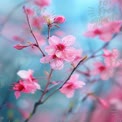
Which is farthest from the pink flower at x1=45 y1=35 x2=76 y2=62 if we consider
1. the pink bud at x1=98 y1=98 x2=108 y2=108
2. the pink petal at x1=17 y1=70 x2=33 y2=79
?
the pink bud at x1=98 y1=98 x2=108 y2=108

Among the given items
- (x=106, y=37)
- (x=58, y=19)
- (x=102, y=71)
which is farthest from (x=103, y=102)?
(x=58, y=19)

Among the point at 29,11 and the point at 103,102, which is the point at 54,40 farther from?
the point at 103,102

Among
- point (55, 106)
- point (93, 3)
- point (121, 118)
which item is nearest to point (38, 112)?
point (55, 106)

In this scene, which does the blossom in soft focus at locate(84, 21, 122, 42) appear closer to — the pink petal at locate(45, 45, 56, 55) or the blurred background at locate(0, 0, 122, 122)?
the blurred background at locate(0, 0, 122, 122)

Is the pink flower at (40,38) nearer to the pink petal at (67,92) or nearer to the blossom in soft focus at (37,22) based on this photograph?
the blossom in soft focus at (37,22)

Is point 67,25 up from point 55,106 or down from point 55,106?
up

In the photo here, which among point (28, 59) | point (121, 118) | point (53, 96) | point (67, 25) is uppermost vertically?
point (67, 25)

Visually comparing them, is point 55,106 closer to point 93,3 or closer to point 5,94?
point 5,94
